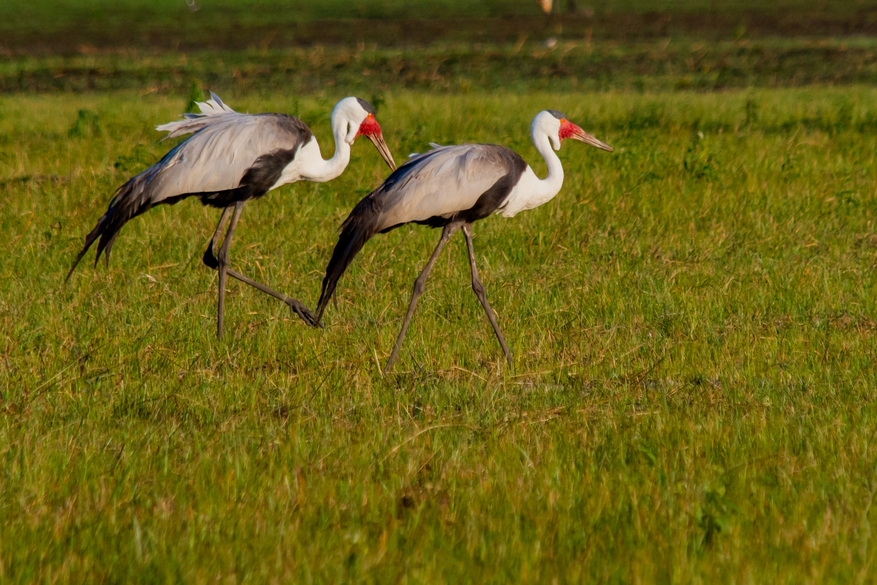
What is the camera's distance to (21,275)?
266 inches

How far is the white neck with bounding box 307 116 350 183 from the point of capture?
6.52 m

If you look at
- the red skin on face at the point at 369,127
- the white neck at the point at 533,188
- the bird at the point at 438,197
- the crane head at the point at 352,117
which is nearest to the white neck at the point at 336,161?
the crane head at the point at 352,117

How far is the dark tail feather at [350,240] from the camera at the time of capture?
17.0ft

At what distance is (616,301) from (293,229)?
2911mm

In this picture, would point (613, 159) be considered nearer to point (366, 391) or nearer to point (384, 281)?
point (384, 281)

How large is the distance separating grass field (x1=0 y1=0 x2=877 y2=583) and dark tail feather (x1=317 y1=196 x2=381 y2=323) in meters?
0.34

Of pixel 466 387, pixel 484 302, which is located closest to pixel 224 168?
pixel 484 302

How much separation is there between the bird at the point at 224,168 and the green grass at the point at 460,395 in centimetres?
46

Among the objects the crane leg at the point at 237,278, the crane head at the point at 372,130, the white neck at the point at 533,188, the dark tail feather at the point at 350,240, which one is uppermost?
the crane head at the point at 372,130

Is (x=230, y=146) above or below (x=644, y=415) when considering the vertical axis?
above

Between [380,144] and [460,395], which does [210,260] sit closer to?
[380,144]

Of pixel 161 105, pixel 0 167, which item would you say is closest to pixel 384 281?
pixel 0 167

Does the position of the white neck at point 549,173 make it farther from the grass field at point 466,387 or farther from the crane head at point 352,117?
the crane head at point 352,117

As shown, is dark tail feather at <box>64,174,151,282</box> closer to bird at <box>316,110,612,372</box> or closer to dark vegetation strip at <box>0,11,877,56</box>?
bird at <box>316,110,612,372</box>
